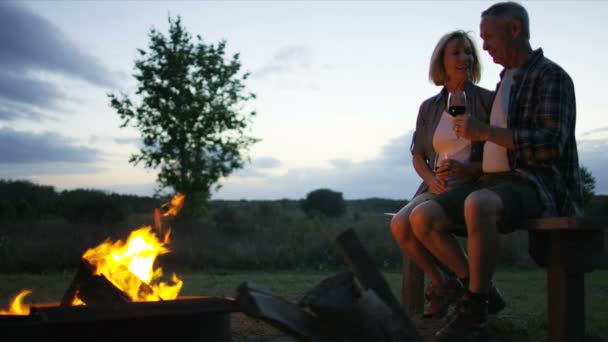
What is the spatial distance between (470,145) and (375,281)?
1.25m

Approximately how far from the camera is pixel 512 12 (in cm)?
296

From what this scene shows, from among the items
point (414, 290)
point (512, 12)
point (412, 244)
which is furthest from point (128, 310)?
point (512, 12)

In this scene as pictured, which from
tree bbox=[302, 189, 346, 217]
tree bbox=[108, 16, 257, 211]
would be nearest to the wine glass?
tree bbox=[108, 16, 257, 211]

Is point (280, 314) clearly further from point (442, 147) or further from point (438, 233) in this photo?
point (442, 147)

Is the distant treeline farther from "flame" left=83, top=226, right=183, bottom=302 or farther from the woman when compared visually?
"flame" left=83, top=226, right=183, bottom=302

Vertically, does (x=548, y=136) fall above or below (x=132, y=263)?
above

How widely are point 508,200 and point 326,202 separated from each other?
34204 mm

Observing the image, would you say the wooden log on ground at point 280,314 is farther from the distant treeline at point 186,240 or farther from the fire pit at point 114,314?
the distant treeline at point 186,240

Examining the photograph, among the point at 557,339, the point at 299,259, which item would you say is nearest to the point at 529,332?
the point at 557,339

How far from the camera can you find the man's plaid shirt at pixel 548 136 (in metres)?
2.68

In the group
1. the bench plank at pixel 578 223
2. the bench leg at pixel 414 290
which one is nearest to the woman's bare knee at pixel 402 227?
the bench leg at pixel 414 290

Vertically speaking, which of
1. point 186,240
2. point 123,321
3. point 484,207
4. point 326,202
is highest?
point 326,202

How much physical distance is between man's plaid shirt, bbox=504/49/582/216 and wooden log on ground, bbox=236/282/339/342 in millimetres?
1375

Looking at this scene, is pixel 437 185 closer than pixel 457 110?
No
